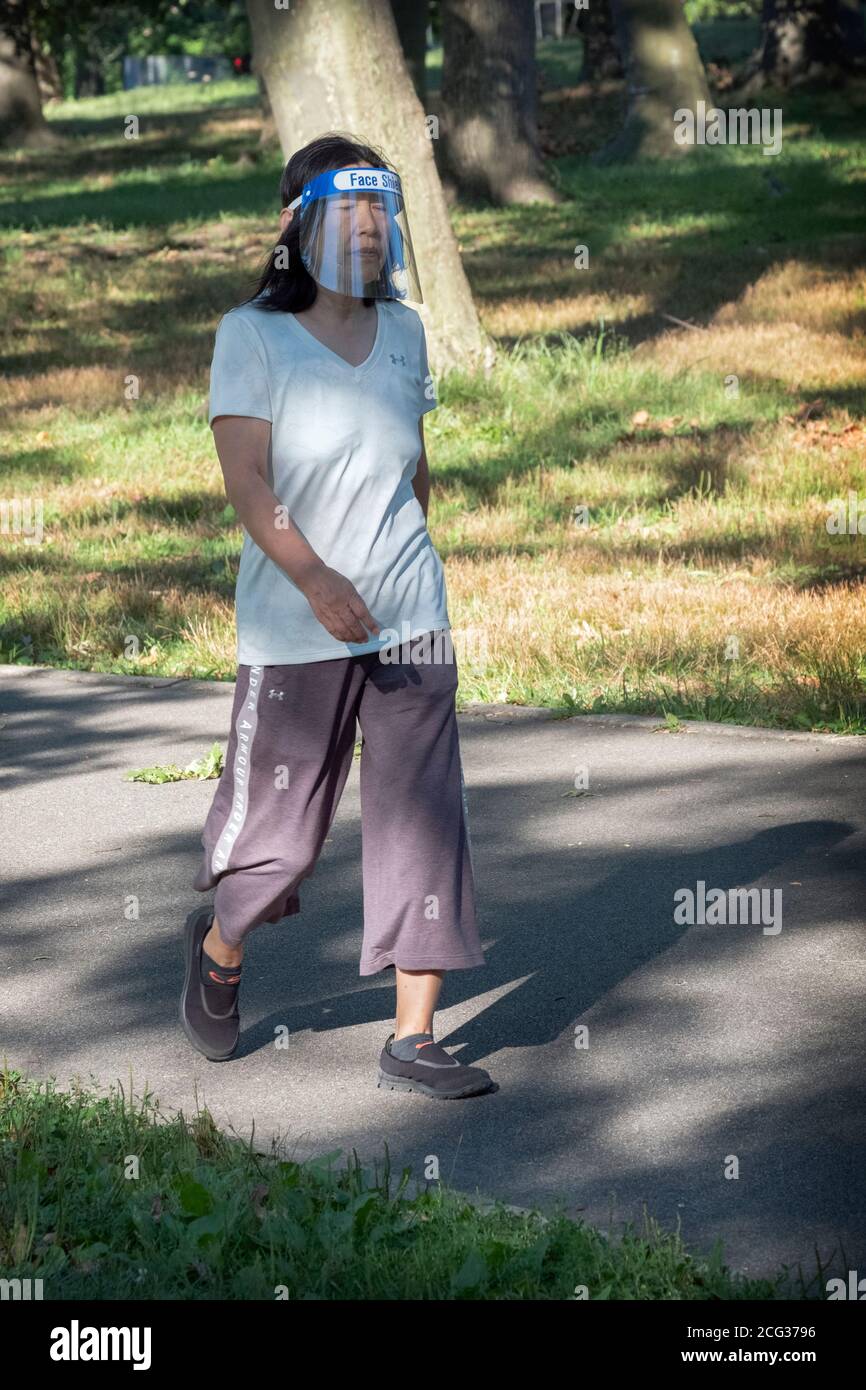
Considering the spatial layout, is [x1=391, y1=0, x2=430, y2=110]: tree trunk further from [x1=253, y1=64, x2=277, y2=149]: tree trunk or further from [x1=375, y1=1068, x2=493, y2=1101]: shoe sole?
[x1=375, y1=1068, x2=493, y2=1101]: shoe sole

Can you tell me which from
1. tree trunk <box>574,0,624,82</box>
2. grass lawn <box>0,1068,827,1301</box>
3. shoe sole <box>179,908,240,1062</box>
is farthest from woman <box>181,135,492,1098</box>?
tree trunk <box>574,0,624,82</box>

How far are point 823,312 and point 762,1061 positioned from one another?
13.2 metres

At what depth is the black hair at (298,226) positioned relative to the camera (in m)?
4.08

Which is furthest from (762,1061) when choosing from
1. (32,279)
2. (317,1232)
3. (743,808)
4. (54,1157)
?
(32,279)

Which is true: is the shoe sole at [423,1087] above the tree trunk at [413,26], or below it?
below

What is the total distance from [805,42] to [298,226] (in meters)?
36.7

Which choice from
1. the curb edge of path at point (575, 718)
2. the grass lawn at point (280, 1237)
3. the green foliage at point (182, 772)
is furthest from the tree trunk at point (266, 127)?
the grass lawn at point (280, 1237)

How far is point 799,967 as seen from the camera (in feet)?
16.2

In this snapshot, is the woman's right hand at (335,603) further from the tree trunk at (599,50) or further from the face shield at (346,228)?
the tree trunk at (599,50)

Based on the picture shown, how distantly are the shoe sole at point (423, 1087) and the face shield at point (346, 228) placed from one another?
1803mm

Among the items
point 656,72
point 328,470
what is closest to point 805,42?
point 656,72

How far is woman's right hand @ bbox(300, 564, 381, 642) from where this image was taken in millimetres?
3928

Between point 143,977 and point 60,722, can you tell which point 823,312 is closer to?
point 60,722

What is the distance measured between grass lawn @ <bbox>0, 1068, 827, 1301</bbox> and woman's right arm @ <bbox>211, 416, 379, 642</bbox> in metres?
1.13
